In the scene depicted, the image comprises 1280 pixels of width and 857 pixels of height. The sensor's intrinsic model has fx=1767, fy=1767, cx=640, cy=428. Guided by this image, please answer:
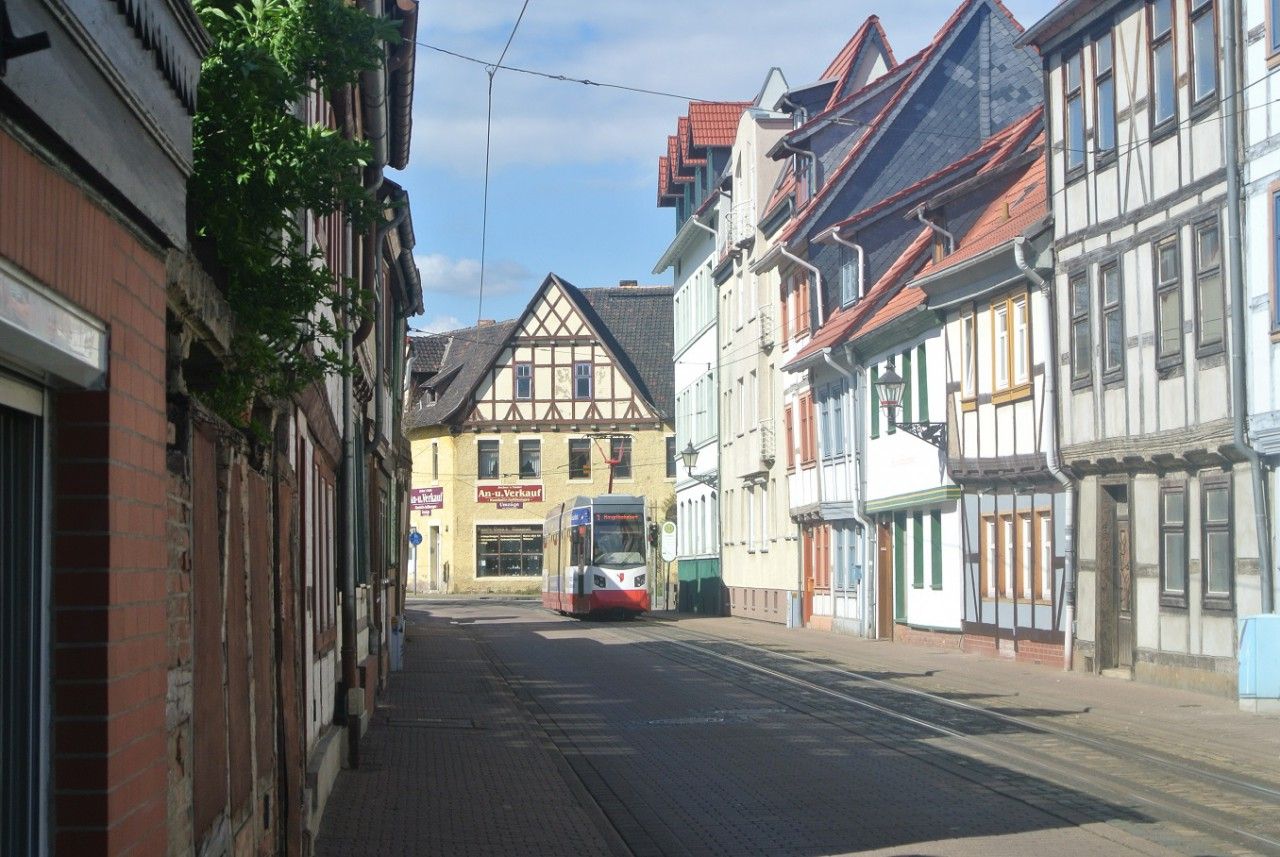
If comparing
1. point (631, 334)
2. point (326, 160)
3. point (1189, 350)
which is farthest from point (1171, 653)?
point (631, 334)

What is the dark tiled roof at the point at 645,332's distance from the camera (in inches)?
2936

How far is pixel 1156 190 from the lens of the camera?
22172 mm

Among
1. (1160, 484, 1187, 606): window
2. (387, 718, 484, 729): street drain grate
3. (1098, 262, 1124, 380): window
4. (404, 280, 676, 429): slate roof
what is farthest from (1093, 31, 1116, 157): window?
→ (404, 280, 676, 429): slate roof

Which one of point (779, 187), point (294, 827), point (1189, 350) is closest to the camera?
point (294, 827)

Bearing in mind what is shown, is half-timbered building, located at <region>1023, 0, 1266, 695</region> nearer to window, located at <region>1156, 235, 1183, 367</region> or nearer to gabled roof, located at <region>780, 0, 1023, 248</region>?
window, located at <region>1156, 235, 1183, 367</region>

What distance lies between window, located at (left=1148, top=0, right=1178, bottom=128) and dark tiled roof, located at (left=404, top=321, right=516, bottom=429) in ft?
166

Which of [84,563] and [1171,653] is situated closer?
[84,563]

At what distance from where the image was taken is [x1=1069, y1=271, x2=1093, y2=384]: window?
2458 centimetres

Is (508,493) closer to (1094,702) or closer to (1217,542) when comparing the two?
(1217,542)

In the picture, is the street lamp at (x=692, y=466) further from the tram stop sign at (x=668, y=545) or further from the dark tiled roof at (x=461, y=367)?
the dark tiled roof at (x=461, y=367)

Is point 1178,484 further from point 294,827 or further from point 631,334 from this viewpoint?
point 631,334

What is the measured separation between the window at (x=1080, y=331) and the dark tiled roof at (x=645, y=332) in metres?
48.1

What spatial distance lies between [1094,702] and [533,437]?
54.8 metres

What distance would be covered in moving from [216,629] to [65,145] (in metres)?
2.72
